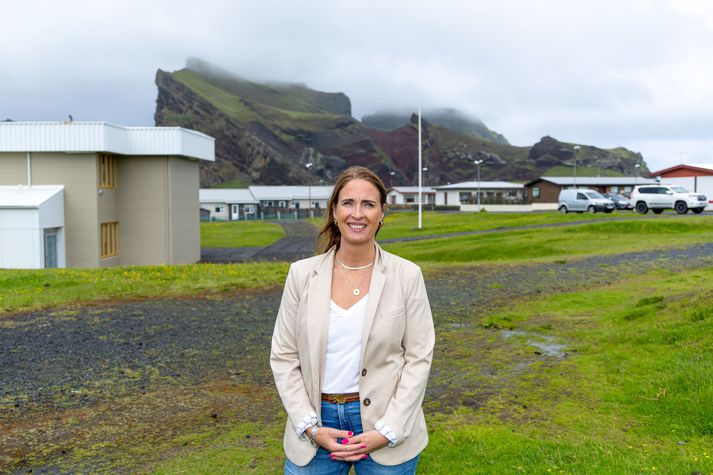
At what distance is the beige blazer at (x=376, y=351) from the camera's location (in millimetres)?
4117

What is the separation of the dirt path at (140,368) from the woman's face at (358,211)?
4167 millimetres

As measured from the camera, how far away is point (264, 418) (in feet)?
26.9

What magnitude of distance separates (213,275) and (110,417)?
12.6m

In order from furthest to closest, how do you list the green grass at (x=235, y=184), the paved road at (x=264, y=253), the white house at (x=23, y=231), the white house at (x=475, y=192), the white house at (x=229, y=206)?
the green grass at (x=235, y=184) → the white house at (x=229, y=206) → the white house at (x=475, y=192) → the paved road at (x=264, y=253) → the white house at (x=23, y=231)

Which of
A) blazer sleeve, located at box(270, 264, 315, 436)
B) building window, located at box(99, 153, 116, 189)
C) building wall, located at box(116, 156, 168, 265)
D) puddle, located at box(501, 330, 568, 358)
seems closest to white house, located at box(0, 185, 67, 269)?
building window, located at box(99, 153, 116, 189)

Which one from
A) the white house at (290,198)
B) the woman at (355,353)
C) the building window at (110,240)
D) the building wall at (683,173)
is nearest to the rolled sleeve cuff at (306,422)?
the woman at (355,353)

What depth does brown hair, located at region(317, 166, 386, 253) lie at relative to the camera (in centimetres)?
436

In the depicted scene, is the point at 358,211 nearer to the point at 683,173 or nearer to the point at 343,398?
the point at 343,398

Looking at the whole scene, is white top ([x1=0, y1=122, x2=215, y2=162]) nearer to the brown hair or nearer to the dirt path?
the dirt path

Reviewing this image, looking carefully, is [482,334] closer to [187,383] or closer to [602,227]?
[187,383]

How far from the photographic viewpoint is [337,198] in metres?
4.42

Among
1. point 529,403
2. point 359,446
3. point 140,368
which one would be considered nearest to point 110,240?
point 140,368

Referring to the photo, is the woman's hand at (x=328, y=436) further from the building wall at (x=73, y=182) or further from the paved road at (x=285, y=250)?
the paved road at (x=285, y=250)

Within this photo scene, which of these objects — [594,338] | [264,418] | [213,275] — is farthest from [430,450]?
[213,275]
